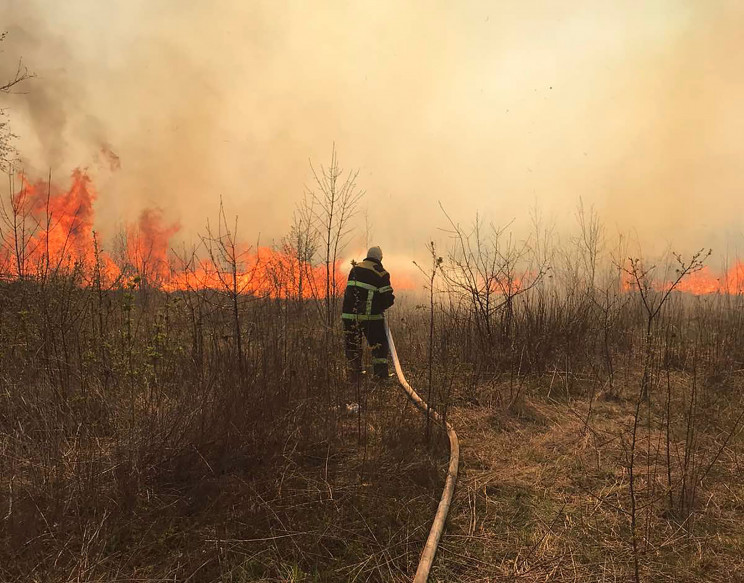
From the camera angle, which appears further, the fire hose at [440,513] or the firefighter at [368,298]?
the firefighter at [368,298]

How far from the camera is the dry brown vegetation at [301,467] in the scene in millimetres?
2373

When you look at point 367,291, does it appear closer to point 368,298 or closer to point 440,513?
point 368,298

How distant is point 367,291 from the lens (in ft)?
20.0

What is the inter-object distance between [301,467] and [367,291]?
3212 millimetres

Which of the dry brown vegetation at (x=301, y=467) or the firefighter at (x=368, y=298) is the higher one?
the firefighter at (x=368, y=298)

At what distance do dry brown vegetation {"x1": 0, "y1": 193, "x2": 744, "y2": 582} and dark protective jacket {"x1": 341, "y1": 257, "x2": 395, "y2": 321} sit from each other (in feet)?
2.34

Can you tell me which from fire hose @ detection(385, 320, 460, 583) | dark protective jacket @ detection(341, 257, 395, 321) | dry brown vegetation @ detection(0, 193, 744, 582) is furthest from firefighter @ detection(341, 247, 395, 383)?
fire hose @ detection(385, 320, 460, 583)

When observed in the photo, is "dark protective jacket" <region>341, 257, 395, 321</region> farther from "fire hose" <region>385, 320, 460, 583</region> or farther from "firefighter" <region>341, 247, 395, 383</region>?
"fire hose" <region>385, 320, 460, 583</region>

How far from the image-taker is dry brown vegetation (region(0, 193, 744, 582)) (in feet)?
7.79

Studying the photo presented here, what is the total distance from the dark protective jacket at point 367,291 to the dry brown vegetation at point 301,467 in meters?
0.71

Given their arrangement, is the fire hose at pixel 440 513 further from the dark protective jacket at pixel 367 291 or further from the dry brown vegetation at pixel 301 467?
the dark protective jacket at pixel 367 291

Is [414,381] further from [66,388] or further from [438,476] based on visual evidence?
[66,388]

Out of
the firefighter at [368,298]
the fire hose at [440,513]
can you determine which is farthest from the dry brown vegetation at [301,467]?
the firefighter at [368,298]

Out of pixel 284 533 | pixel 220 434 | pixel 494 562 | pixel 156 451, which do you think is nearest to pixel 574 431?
pixel 494 562
